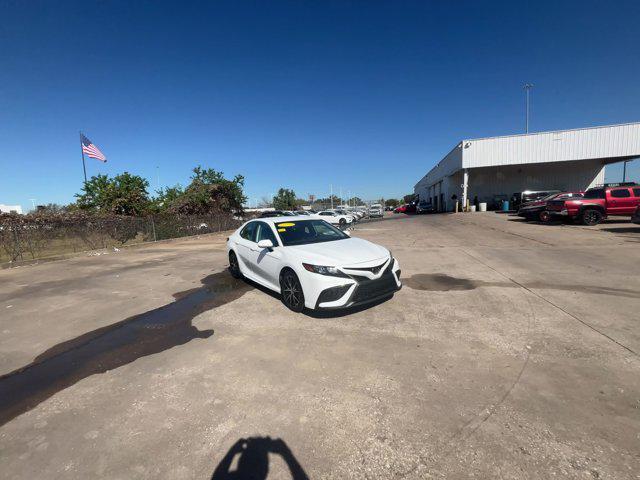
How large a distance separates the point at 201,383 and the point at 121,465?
3.24 ft

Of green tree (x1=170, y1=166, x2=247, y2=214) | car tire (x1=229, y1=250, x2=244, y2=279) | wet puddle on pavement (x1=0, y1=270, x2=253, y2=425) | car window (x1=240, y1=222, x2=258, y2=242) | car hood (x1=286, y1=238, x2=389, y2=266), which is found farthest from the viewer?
green tree (x1=170, y1=166, x2=247, y2=214)

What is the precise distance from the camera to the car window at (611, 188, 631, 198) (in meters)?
14.7

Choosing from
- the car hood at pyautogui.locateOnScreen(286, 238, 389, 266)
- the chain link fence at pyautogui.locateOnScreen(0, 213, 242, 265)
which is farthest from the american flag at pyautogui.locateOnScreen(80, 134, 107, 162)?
the car hood at pyautogui.locateOnScreen(286, 238, 389, 266)

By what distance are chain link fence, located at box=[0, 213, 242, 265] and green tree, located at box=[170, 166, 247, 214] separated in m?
6.56

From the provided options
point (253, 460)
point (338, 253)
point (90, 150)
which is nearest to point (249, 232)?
point (338, 253)

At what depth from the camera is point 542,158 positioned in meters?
28.5

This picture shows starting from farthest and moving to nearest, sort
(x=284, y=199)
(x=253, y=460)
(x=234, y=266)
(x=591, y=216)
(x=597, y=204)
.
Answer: (x=284, y=199) < (x=591, y=216) < (x=597, y=204) < (x=234, y=266) < (x=253, y=460)

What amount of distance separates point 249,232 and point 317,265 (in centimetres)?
283

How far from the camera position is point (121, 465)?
2158mm

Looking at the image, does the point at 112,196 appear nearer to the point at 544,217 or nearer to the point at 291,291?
the point at 291,291

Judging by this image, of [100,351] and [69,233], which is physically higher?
[69,233]

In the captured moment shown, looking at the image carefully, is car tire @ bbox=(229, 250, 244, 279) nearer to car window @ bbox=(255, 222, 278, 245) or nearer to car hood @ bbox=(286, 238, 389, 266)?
car window @ bbox=(255, 222, 278, 245)

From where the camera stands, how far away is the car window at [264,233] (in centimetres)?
565

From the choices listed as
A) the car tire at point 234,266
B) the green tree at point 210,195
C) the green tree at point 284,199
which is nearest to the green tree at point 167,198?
the green tree at point 210,195
